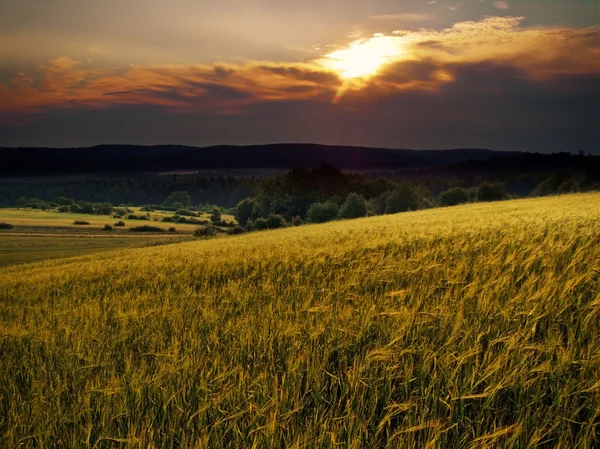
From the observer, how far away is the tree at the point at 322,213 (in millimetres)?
102750

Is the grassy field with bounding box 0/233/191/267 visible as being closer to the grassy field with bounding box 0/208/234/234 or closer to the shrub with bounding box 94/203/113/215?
the grassy field with bounding box 0/208/234/234

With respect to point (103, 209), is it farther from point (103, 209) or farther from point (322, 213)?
point (322, 213)

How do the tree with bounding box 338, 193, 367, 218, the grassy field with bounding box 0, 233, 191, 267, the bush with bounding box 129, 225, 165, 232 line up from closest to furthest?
the grassy field with bounding box 0, 233, 191, 267, the tree with bounding box 338, 193, 367, 218, the bush with bounding box 129, 225, 165, 232

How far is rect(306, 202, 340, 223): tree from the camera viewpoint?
103 metres

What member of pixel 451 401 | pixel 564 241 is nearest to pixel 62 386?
pixel 451 401

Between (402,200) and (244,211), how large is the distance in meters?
47.5

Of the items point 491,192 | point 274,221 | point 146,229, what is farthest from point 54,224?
point 491,192

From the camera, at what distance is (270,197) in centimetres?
12788

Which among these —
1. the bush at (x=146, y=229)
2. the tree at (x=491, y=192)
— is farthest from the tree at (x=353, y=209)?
the bush at (x=146, y=229)

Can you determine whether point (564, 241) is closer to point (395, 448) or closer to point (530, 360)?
point (530, 360)

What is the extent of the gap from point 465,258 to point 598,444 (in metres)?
4.77

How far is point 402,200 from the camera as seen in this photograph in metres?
104

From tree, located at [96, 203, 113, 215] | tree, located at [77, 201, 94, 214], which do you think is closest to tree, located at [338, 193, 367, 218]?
tree, located at [96, 203, 113, 215]

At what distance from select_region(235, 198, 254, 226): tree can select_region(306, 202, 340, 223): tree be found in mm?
30094
